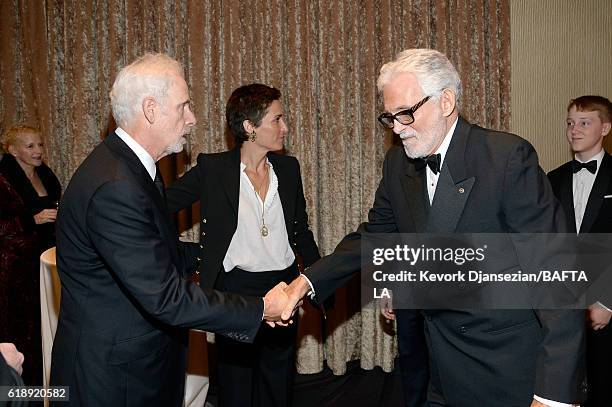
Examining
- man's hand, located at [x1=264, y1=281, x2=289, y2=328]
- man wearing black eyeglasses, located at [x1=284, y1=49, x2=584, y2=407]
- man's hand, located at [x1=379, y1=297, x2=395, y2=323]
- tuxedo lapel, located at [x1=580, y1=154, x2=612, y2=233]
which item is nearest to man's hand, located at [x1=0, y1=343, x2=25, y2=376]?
man's hand, located at [x1=264, y1=281, x2=289, y2=328]

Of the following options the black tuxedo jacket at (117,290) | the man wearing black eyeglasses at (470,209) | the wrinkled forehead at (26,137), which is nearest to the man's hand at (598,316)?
the man wearing black eyeglasses at (470,209)

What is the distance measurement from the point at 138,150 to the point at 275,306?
2.99 ft

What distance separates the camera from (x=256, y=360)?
136 inches

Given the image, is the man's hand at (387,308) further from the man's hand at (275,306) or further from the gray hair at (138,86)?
the gray hair at (138,86)

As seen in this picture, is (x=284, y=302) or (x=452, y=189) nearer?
(x=452, y=189)

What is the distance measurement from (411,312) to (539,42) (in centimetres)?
233

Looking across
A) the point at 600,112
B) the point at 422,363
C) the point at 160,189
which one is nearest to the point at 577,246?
the point at 600,112

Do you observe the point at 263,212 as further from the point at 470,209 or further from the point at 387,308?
the point at 470,209

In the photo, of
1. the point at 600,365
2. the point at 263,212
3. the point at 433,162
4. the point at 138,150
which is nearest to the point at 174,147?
the point at 138,150

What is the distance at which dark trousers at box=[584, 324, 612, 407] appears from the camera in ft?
11.8

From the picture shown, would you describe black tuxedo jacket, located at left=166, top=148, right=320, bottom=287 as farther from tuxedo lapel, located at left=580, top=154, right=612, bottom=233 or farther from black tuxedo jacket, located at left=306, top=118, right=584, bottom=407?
tuxedo lapel, located at left=580, top=154, right=612, bottom=233

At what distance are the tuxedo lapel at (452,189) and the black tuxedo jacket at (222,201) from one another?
4.91ft

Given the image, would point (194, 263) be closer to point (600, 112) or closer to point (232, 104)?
point (232, 104)

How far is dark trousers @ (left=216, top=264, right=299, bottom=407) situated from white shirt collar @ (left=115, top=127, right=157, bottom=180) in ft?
4.15
